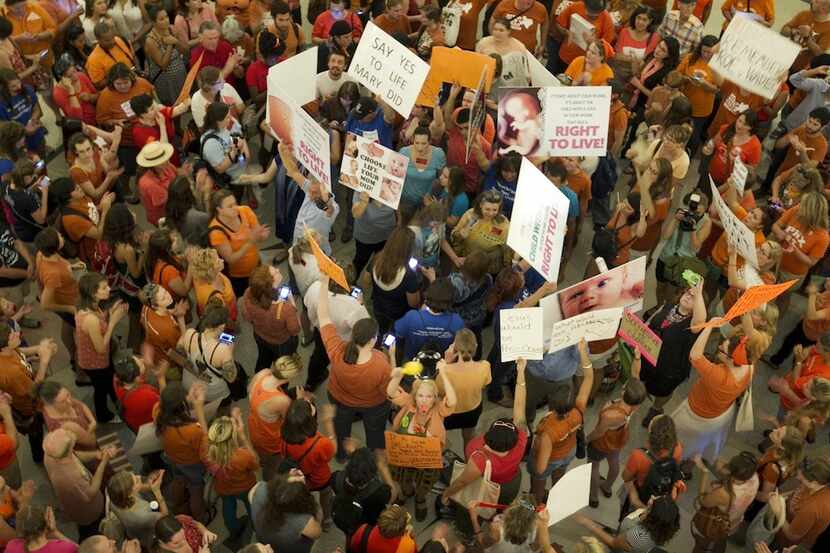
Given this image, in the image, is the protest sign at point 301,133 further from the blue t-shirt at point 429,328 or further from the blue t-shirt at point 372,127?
the blue t-shirt at point 429,328

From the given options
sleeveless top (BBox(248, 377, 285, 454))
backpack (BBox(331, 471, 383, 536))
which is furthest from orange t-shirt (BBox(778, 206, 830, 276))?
sleeveless top (BBox(248, 377, 285, 454))

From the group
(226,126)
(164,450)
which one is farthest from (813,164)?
(164,450)

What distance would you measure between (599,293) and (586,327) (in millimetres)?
390

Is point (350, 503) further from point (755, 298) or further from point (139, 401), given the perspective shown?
point (755, 298)

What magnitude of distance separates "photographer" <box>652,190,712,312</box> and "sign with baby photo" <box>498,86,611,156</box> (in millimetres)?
959

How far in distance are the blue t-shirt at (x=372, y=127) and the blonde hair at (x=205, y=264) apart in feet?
7.85

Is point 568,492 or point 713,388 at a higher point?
point 568,492

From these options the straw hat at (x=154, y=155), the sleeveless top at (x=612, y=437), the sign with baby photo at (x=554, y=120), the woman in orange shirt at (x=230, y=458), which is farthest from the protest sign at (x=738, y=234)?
the straw hat at (x=154, y=155)

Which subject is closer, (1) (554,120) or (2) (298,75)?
(1) (554,120)

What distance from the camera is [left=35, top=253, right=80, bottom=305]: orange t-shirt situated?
692cm

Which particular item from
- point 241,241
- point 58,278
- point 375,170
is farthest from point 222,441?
point 375,170

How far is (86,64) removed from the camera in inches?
360

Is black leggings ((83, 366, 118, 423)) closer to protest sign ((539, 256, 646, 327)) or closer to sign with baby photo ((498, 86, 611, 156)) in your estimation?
protest sign ((539, 256, 646, 327))

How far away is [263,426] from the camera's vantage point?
603 cm
